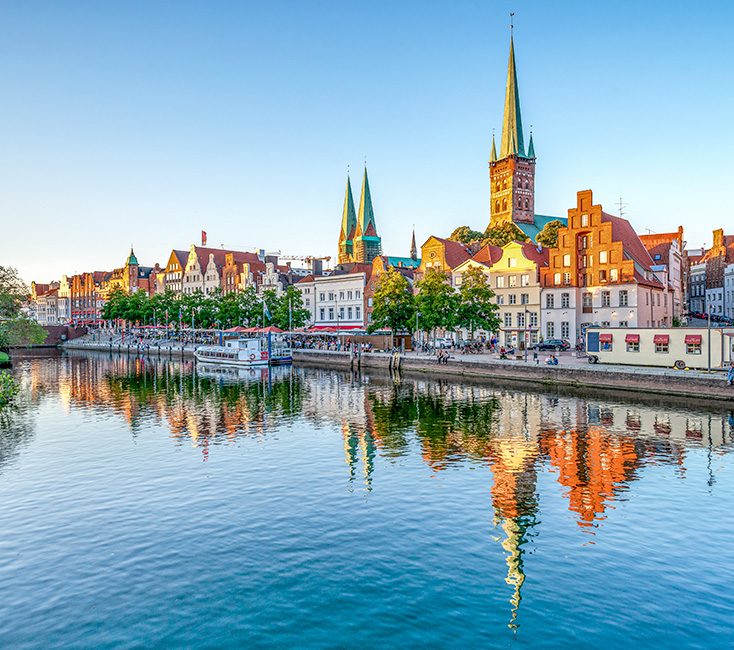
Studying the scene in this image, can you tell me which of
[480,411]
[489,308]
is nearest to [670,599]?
[480,411]

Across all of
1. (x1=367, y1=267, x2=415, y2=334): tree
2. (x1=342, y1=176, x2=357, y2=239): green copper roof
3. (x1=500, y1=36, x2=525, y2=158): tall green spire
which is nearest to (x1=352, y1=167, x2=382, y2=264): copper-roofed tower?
(x1=342, y1=176, x2=357, y2=239): green copper roof

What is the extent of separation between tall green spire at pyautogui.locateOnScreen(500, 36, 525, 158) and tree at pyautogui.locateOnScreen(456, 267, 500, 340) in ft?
343

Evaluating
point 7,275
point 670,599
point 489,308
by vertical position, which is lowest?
point 670,599

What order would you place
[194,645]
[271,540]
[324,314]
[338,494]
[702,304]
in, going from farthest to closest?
[702,304]
[324,314]
[338,494]
[271,540]
[194,645]

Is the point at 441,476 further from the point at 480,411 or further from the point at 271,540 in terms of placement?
the point at 480,411

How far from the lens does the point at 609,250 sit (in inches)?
3027

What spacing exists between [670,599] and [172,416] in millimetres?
37496

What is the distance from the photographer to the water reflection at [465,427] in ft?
77.6

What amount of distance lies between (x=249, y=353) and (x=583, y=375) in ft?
171

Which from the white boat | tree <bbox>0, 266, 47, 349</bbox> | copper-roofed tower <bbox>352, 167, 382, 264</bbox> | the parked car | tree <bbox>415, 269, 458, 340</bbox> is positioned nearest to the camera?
tree <bbox>0, 266, 47, 349</bbox>

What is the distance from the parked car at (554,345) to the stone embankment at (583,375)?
448 inches

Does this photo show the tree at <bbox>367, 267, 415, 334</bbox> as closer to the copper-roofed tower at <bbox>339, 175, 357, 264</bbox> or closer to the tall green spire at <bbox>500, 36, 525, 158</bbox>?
the copper-roofed tower at <bbox>339, 175, 357, 264</bbox>

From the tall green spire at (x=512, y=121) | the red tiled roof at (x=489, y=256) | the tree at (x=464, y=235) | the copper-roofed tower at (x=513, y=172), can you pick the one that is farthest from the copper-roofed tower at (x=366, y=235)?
the red tiled roof at (x=489, y=256)

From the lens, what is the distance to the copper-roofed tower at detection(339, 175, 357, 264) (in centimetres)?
15905
